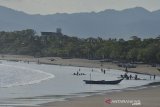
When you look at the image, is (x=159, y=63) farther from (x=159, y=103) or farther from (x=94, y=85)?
(x=159, y=103)

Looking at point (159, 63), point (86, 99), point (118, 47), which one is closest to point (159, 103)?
point (86, 99)

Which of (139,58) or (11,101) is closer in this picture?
(11,101)

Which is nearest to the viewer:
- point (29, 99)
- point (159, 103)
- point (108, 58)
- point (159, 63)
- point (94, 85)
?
point (159, 103)

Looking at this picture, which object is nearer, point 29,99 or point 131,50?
point 29,99

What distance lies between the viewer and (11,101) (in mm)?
48375

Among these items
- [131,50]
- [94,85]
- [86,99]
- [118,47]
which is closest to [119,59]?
[118,47]

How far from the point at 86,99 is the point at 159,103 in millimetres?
8722

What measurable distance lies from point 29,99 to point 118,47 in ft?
417

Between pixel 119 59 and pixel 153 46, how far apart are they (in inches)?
996

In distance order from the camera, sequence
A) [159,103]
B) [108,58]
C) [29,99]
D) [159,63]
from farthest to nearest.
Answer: [108,58] → [159,63] → [29,99] → [159,103]

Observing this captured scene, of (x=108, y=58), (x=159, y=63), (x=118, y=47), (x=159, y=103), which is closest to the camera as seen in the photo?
(x=159, y=103)

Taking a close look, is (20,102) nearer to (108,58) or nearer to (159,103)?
(159,103)

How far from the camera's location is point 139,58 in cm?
15675

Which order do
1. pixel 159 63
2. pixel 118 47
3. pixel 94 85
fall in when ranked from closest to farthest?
pixel 94 85 < pixel 159 63 < pixel 118 47
